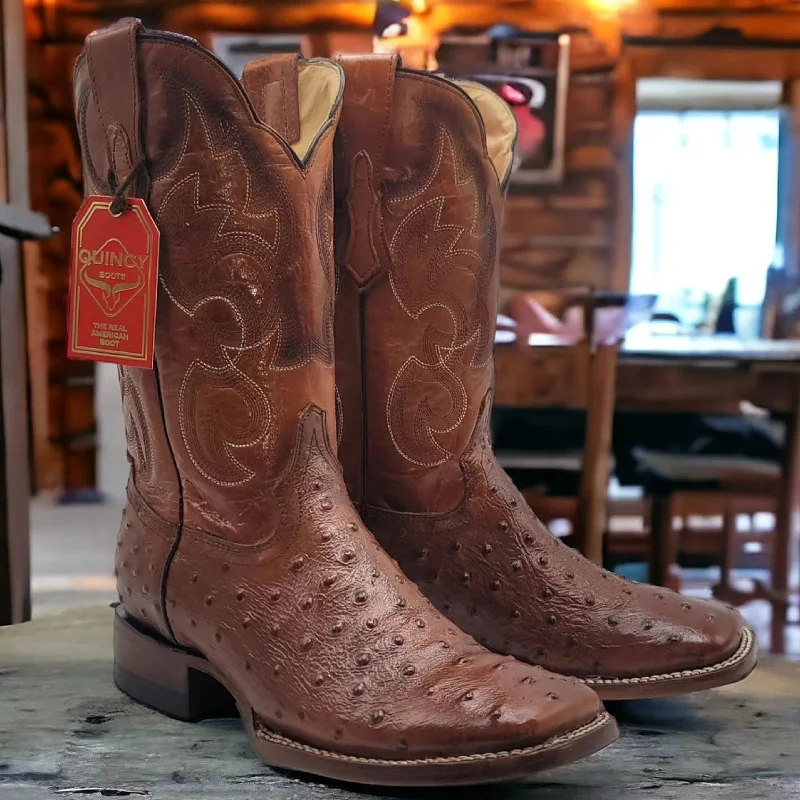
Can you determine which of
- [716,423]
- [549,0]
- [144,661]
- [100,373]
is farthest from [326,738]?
[549,0]

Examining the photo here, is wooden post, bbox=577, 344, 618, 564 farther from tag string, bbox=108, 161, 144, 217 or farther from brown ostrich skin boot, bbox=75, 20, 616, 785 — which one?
tag string, bbox=108, 161, 144, 217

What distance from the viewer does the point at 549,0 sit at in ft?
12.2

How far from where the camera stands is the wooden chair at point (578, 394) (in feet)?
6.88

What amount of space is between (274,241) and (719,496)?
2.08 meters

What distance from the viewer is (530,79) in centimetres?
375

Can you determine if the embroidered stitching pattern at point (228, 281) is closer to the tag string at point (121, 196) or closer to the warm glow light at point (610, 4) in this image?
the tag string at point (121, 196)

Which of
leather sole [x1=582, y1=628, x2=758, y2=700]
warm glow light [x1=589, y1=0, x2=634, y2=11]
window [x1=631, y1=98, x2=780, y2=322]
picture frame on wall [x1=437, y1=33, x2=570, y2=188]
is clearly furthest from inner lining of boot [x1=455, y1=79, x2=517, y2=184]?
window [x1=631, y1=98, x2=780, y2=322]

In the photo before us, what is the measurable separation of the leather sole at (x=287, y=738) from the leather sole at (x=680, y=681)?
143mm

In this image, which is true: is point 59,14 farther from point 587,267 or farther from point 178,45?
point 178,45

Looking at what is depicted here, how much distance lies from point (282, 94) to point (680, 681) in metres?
0.61

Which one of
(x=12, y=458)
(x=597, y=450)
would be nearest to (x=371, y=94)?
(x=12, y=458)

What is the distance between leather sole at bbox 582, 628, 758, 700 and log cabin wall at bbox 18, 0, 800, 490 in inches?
125

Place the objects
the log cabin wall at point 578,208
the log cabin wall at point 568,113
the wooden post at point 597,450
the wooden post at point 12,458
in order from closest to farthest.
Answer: the wooden post at point 12,458 < the wooden post at point 597,450 < the log cabin wall at point 568,113 < the log cabin wall at point 578,208

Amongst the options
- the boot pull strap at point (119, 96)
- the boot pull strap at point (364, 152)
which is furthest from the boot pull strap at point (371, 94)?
the boot pull strap at point (119, 96)
